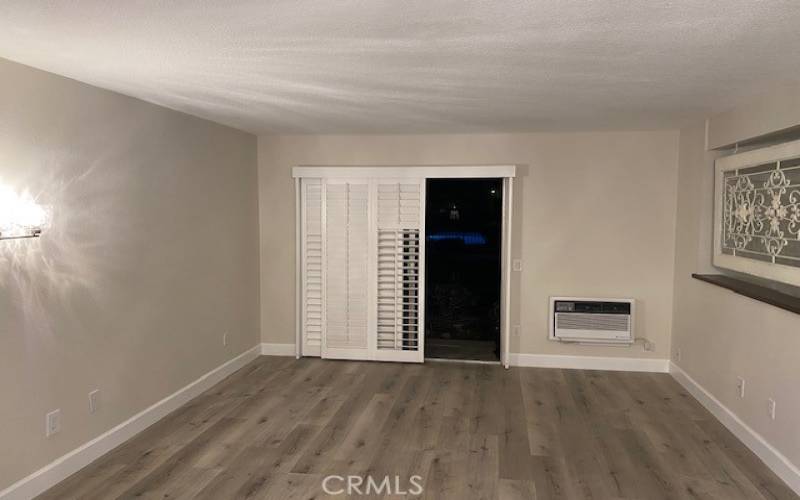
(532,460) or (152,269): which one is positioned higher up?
(152,269)

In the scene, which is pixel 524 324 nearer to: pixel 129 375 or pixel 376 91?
pixel 376 91

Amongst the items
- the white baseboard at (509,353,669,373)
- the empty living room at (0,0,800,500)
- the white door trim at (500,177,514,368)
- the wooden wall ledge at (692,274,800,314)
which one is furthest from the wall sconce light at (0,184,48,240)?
the white baseboard at (509,353,669,373)

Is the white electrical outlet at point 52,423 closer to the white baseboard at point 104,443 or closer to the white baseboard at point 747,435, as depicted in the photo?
the white baseboard at point 104,443

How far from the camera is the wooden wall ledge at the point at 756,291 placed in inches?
128

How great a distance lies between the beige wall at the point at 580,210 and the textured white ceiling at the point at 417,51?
1258 millimetres

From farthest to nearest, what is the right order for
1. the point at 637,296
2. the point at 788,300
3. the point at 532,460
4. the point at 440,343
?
the point at 440,343
the point at 637,296
the point at 532,460
the point at 788,300

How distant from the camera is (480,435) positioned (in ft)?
12.9

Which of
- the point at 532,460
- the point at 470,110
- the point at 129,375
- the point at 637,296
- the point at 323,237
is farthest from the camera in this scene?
the point at 323,237

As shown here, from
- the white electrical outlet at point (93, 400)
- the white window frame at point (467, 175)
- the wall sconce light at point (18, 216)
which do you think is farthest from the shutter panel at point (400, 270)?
the wall sconce light at point (18, 216)

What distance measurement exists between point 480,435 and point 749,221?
91.1 inches

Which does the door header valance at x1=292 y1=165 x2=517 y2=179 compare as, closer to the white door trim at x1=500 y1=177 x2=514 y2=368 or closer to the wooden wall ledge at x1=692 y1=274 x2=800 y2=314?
the white door trim at x1=500 y1=177 x2=514 y2=368

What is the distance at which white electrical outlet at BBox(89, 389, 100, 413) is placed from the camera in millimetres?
3467

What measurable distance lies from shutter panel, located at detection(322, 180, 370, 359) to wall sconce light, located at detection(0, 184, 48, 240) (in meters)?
3.04

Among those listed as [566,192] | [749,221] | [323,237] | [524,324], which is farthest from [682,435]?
[323,237]
